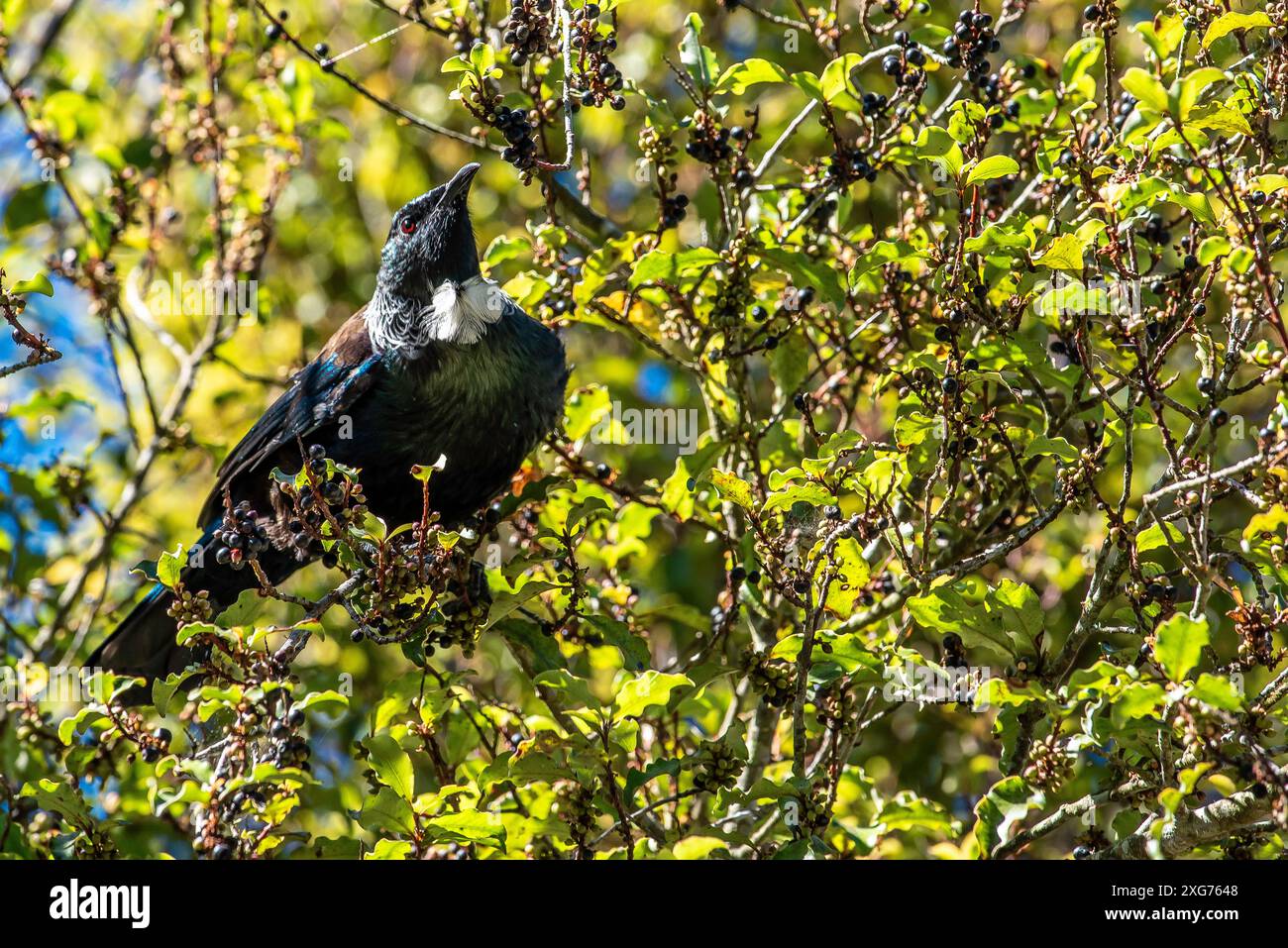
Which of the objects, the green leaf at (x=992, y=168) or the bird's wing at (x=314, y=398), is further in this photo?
the bird's wing at (x=314, y=398)

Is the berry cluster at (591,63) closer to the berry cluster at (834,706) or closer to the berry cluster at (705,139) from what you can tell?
the berry cluster at (705,139)

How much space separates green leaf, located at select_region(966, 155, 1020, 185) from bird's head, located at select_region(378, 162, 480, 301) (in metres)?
2.31

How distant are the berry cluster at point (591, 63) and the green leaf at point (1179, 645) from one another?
189 cm

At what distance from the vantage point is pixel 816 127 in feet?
22.5

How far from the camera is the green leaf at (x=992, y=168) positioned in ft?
10.8

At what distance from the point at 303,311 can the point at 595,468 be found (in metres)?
5.02

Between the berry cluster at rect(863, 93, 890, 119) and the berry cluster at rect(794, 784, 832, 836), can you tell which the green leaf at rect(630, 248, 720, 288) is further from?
the berry cluster at rect(794, 784, 832, 836)

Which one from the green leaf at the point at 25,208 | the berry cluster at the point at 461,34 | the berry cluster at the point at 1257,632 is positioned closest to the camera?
the berry cluster at the point at 1257,632

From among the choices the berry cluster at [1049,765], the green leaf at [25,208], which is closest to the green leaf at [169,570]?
the berry cluster at [1049,765]

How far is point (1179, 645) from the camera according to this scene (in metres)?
2.73

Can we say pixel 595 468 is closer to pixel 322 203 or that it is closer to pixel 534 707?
pixel 534 707

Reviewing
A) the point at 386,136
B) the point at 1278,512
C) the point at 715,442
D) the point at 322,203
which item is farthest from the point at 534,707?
the point at 322,203

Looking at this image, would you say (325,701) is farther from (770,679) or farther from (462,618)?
(770,679)

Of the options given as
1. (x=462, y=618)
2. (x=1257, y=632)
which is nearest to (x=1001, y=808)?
(x=1257, y=632)
